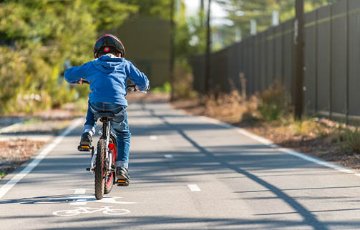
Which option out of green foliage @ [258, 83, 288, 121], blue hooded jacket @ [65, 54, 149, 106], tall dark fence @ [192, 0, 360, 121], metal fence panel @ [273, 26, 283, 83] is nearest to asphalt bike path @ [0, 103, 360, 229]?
blue hooded jacket @ [65, 54, 149, 106]

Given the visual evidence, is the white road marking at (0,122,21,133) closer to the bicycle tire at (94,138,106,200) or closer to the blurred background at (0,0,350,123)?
the blurred background at (0,0,350,123)

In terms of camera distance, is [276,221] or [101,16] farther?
[101,16]

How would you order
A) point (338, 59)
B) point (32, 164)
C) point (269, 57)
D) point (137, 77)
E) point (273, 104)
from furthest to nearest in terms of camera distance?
1. point (269, 57)
2. point (273, 104)
3. point (338, 59)
4. point (32, 164)
5. point (137, 77)

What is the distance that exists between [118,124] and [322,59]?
53.9 ft

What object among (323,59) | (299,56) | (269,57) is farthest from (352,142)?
(269,57)

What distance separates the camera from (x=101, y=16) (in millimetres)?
53688

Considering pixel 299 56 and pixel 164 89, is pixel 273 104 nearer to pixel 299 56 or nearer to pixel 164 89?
pixel 299 56

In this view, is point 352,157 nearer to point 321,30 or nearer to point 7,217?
point 7,217

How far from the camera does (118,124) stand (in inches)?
494

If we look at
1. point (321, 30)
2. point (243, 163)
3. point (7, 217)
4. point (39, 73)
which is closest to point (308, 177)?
point (243, 163)

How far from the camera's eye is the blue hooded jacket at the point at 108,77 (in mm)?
12336

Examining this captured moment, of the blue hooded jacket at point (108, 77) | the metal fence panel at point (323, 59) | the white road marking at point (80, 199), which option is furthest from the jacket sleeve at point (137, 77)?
the metal fence panel at point (323, 59)

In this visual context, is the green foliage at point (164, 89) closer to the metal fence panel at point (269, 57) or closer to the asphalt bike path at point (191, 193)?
the metal fence panel at point (269, 57)

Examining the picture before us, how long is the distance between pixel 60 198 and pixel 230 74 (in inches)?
1505
